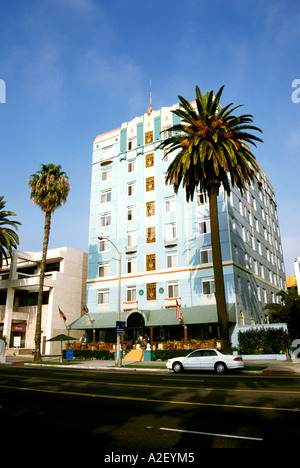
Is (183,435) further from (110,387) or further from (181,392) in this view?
(110,387)

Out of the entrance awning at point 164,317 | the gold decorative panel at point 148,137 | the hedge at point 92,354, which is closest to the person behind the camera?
the entrance awning at point 164,317

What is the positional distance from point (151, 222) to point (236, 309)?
46.8 ft

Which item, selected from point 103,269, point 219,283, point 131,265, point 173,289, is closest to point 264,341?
point 219,283

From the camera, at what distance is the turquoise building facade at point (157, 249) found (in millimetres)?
36625

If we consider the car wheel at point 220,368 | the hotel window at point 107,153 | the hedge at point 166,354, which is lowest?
the car wheel at point 220,368

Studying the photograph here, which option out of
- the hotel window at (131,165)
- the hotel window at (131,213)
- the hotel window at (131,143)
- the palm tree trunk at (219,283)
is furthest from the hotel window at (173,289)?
the hotel window at (131,143)

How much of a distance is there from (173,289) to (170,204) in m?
10.0

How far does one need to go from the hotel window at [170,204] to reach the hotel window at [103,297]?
1214cm

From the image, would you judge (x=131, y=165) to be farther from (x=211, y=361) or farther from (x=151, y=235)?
(x=211, y=361)

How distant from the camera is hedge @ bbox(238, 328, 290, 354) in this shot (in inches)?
1233

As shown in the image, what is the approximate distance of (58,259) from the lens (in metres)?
51.4

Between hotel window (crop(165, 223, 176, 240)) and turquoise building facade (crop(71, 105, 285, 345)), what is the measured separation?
12cm

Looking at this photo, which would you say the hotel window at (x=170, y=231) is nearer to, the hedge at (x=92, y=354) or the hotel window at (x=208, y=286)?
the hotel window at (x=208, y=286)

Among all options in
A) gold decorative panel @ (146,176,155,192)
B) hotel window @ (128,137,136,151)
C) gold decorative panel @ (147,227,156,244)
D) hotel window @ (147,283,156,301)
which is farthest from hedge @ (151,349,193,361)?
hotel window @ (128,137,136,151)
